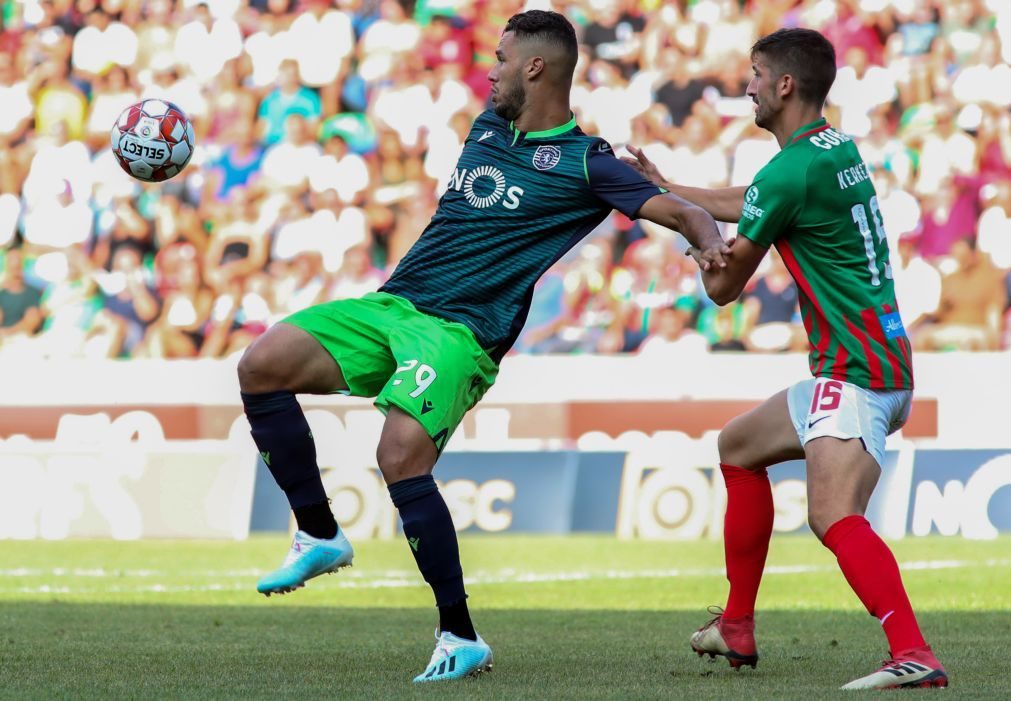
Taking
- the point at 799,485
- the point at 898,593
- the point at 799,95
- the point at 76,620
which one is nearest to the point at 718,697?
the point at 898,593

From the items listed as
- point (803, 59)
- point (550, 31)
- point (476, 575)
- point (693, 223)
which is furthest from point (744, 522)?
point (476, 575)

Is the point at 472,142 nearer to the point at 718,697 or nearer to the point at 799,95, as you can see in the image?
the point at 799,95

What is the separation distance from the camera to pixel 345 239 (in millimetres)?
13969

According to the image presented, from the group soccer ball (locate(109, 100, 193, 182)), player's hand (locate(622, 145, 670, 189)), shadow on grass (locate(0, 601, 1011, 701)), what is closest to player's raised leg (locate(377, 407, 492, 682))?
shadow on grass (locate(0, 601, 1011, 701))

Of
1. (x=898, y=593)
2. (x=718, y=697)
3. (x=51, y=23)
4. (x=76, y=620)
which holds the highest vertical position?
(x=51, y=23)

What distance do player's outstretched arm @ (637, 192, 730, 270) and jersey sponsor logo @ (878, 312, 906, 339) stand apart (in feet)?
1.80

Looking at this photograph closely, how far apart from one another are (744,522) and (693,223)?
1.11m

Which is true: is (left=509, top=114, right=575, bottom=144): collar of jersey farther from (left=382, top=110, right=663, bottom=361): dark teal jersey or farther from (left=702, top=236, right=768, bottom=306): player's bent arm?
(left=702, top=236, right=768, bottom=306): player's bent arm

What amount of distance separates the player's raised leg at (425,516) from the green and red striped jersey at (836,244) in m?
1.34

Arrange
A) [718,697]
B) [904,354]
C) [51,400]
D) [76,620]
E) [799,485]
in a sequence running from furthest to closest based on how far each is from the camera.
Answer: [51,400] → [799,485] → [76,620] → [904,354] → [718,697]

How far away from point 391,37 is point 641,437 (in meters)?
5.29

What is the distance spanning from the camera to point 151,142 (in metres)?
6.46

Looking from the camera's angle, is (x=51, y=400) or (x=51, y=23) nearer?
(x=51, y=400)

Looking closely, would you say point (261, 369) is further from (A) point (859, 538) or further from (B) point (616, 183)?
(A) point (859, 538)
